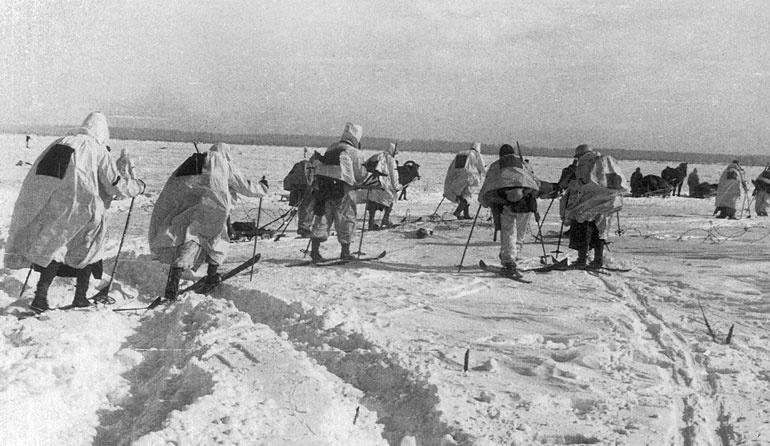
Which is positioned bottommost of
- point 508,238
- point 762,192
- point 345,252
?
point 345,252

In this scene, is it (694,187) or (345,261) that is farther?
(694,187)

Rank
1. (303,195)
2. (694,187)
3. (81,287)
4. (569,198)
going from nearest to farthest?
(81,287) < (569,198) < (303,195) < (694,187)

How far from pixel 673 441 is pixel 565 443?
61cm

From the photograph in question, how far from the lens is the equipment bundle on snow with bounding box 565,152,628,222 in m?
7.84

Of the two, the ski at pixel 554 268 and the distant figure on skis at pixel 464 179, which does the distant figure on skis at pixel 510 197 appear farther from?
the distant figure on skis at pixel 464 179

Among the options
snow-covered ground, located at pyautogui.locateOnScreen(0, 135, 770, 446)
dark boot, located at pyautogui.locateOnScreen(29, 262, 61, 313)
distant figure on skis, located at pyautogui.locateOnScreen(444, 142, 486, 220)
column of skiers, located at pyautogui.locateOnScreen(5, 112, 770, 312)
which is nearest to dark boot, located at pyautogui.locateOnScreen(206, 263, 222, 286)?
column of skiers, located at pyautogui.locateOnScreen(5, 112, 770, 312)

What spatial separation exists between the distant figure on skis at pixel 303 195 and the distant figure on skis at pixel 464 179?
372 centimetres

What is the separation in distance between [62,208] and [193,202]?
51.1 inches

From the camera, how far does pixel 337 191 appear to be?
7918 mm

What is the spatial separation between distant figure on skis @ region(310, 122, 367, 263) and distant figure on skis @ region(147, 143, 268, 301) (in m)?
1.73

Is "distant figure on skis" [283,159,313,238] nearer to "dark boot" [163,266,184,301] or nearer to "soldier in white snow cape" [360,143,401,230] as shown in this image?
"soldier in white snow cape" [360,143,401,230]

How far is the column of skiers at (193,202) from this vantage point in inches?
208

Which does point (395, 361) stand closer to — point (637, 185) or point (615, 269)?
point (615, 269)

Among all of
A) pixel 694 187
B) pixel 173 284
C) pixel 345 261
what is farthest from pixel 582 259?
pixel 694 187
